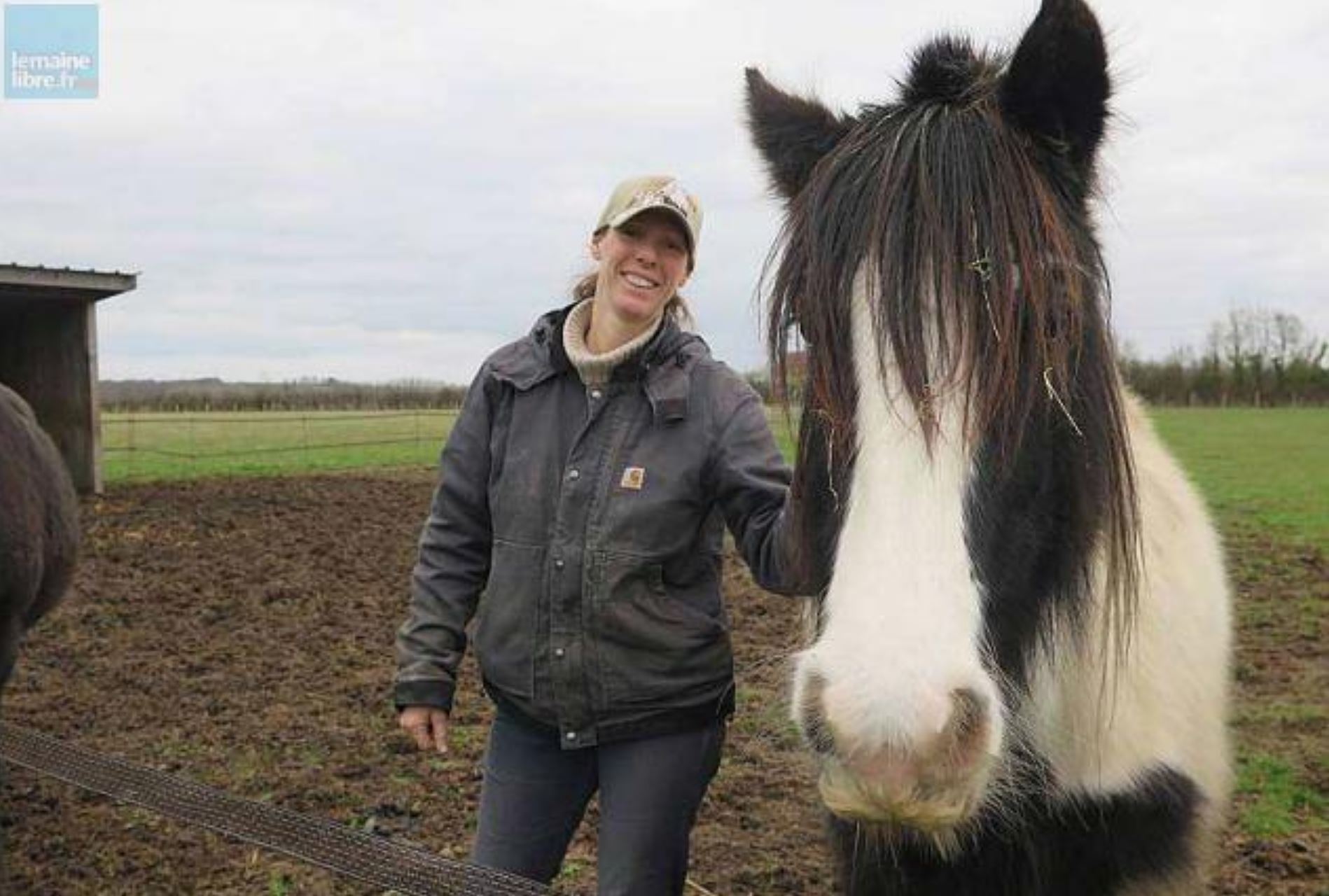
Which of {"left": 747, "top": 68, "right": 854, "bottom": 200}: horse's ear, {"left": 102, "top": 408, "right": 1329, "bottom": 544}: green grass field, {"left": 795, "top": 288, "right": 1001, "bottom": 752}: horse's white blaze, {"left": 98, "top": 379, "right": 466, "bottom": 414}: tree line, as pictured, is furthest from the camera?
{"left": 98, "top": 379, "right": 466, "bottom": 414}: tree line

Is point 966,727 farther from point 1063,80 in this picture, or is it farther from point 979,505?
point 1063,80

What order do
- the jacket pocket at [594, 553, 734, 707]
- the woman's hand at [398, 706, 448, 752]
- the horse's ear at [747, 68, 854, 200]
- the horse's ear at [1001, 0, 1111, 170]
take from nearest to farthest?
the horse's ear at [1001, 0, 1111, 170] < the horse's ear at [747, 68, 854, 200] < the jacket pocket at [594, 553, 734, 707] < the woman's hand at [398, 706, 448, 752]

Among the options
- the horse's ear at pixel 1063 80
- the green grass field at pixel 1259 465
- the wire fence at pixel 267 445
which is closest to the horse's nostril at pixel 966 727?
the horse's ear at pixel 1063 80

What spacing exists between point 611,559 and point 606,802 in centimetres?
63

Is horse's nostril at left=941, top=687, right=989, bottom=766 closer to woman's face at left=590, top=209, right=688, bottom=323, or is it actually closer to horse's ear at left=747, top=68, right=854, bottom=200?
horse's ear at left=747, top=68, right=854, bottom=200

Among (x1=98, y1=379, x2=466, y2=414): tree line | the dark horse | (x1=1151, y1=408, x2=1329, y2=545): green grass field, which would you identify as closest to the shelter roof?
the dark horse

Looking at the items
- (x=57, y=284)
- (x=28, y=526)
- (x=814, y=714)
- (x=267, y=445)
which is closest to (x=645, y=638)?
(x=814, y=714)

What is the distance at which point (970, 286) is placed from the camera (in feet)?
6.33

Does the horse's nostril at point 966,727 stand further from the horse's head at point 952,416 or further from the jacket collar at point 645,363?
the jacket collar at point 645,363

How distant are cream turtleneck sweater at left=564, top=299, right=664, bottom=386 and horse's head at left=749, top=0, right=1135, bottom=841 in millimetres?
605

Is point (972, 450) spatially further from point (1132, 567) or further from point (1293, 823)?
point (1293, 823)

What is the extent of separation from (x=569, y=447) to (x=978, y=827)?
131cm

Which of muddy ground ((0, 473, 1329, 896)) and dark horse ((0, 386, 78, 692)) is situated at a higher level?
dark horse ((0, 386, 78, 692))

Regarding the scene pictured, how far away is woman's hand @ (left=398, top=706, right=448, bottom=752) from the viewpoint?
9.66ft
